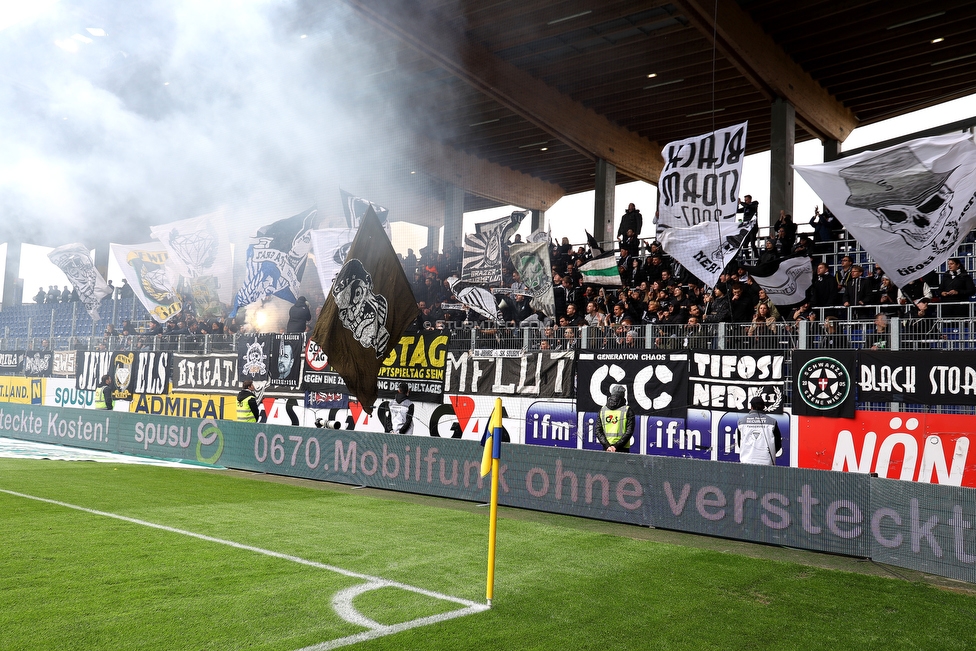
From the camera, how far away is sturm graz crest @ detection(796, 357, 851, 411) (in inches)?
418

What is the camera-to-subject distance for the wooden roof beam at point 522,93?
52.1 ft

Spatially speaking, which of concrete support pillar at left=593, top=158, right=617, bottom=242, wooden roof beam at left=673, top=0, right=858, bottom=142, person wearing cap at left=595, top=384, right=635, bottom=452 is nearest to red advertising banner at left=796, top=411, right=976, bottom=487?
person wearing cap at left=595, top=384, right=635, bottom=452

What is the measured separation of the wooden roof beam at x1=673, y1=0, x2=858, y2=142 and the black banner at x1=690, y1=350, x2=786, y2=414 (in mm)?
7825

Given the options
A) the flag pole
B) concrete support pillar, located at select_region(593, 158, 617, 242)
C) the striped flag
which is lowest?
the flag pole

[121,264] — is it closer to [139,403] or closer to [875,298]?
[139,403]

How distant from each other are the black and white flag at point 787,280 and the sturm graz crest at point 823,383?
1973 mm

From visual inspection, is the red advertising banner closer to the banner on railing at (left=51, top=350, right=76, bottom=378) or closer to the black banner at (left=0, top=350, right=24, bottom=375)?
the banner on railing at (left=51, top=350, right=76, bottom=378)

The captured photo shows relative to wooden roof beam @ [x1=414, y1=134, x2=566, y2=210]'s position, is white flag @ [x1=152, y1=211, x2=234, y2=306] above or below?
below

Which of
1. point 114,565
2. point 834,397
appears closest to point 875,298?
point 834,397

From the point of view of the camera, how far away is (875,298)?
12.0 meters

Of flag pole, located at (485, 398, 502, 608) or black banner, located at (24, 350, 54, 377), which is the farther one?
black banner, located at (24, 350, 54, 377)

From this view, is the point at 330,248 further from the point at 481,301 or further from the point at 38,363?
the point at 38,363

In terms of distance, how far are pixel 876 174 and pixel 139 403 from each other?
1788cm

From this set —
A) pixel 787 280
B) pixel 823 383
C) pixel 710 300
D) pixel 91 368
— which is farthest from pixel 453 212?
pixel 823 383
